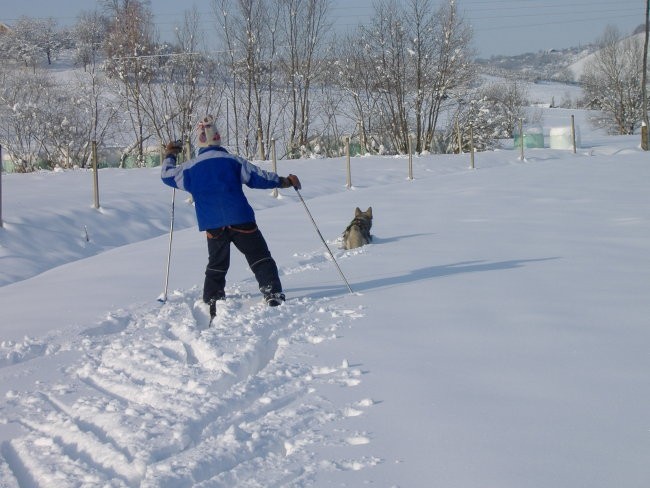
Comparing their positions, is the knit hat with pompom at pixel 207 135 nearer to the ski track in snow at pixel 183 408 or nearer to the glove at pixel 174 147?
the glove at pixel 174 147

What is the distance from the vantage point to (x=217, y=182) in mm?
5266

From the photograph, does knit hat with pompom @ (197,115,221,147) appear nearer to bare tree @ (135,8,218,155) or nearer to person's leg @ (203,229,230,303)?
person's leg @ (203,229,230,303)

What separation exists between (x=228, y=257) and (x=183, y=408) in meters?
2.24

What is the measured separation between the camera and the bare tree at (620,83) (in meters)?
51.8

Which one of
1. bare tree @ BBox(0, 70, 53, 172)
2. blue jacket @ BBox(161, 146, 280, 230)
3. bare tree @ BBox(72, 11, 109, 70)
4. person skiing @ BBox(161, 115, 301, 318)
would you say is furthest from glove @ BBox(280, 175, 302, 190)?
bare tree @ BBox(72, 11, 109, 70)

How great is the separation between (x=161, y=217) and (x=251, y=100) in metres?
22.2

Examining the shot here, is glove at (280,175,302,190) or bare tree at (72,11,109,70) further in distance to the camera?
bare tree at (72,11,109,70)

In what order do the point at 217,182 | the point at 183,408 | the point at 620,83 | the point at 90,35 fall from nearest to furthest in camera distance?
the point at 183,408 → the point at 217,182 → the point at 90,35 → the point at 620,83

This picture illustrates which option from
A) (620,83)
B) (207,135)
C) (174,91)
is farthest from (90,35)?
(207,135)

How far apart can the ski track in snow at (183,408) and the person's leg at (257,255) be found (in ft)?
1.43

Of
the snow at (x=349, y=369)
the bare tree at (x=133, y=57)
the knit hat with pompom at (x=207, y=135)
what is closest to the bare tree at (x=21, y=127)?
the bare tree at (x=133, y=57)

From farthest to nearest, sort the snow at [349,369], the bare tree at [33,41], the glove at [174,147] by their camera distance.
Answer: the bare tree at [33,41] < the glove at [174,147] < the snow at [349,369]

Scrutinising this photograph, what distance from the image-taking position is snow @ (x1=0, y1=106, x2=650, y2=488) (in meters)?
2.72

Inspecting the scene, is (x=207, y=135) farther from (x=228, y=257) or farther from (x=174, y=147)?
(x=228, y=257)
